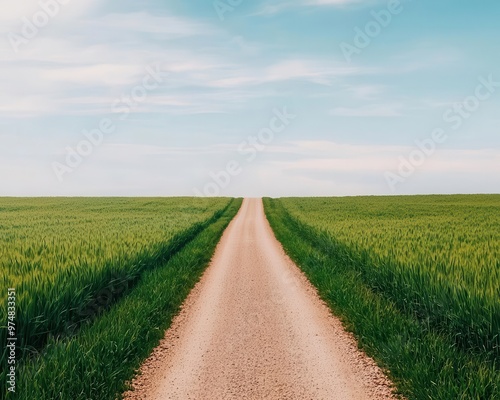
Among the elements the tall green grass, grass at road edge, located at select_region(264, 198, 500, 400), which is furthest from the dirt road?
the tall green grass

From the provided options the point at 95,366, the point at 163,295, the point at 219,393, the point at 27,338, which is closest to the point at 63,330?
the point at 27,338

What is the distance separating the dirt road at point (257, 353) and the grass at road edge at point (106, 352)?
0.32 metres

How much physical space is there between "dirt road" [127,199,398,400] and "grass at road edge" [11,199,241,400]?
0.32 metres

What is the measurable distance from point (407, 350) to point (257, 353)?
280 cm

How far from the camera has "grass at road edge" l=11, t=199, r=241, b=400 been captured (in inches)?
233

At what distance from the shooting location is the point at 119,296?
1167 cm

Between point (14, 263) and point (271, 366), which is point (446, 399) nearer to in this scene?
point (271, 366)

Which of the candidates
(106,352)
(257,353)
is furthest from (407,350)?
(106,352)

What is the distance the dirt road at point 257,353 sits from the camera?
6500 mm

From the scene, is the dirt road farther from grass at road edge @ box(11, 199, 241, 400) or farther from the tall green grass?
the tall green grass

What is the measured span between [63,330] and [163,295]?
3.21 metres

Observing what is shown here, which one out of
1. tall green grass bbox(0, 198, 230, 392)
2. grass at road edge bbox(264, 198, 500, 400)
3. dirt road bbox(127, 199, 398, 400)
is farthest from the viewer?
tall green grass bbox(0, 198, 230, 392)

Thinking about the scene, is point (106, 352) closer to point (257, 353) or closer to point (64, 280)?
point (64, 280)

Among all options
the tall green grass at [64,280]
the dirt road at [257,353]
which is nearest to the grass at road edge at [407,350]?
the dirt road at [257,353]
